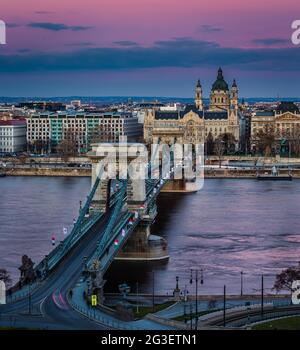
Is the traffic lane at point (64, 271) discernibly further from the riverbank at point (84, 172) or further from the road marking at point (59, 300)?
the riverbank at point (84, 172)

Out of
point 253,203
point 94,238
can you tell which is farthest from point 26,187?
point 94,238

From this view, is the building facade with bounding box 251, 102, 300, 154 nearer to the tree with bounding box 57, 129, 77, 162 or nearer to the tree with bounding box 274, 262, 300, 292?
the tree with bounding box 57, 129, 77, 162

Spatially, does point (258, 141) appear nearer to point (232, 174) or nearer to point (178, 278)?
point (232, 174)

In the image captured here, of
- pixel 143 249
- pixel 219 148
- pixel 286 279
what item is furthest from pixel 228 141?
pixel 286 279

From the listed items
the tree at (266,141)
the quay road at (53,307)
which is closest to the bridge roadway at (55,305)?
the quay road at (53,307)

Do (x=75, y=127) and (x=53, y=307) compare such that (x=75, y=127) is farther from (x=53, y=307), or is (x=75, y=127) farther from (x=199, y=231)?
(x=53, y=307)
